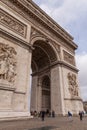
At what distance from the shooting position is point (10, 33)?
37.9ft

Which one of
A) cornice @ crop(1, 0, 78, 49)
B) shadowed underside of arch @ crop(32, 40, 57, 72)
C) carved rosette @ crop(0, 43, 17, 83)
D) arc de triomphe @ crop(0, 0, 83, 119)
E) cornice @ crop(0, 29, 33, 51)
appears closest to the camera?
carved rosette @ crop(0, 43, 17, 83)

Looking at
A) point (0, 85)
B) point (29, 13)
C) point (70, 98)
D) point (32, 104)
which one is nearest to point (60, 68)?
point (70, 98)

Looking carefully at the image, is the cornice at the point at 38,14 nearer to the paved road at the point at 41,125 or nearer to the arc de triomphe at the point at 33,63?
the arc de triomphe at the point at 33,63

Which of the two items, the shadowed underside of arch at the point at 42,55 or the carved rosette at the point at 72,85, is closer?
the carved rosette at the point at 72,85

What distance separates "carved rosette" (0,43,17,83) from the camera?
9793 mm

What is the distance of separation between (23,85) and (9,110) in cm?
261

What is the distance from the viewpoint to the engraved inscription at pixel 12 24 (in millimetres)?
11619

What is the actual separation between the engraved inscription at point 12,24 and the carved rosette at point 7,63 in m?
2.29

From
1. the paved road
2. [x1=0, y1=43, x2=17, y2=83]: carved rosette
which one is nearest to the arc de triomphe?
[x1=0, y1=43, x2=17, y2=83]: carved rosette

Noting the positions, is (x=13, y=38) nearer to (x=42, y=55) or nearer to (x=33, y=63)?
(x=42, y=55)

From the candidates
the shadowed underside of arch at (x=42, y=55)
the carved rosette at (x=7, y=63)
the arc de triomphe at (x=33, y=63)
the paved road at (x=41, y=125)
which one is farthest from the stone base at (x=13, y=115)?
the shadowed underside of arch at (x=42, y=55)

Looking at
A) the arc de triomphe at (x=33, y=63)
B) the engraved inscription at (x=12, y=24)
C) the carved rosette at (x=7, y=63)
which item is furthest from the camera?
the engraved inscription at (x=12, y=24)

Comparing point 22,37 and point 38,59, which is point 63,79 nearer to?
point 38,59

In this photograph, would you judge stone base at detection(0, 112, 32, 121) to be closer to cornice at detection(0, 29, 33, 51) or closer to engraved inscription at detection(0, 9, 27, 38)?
cornice at detection(0, 29, 33, 51)
